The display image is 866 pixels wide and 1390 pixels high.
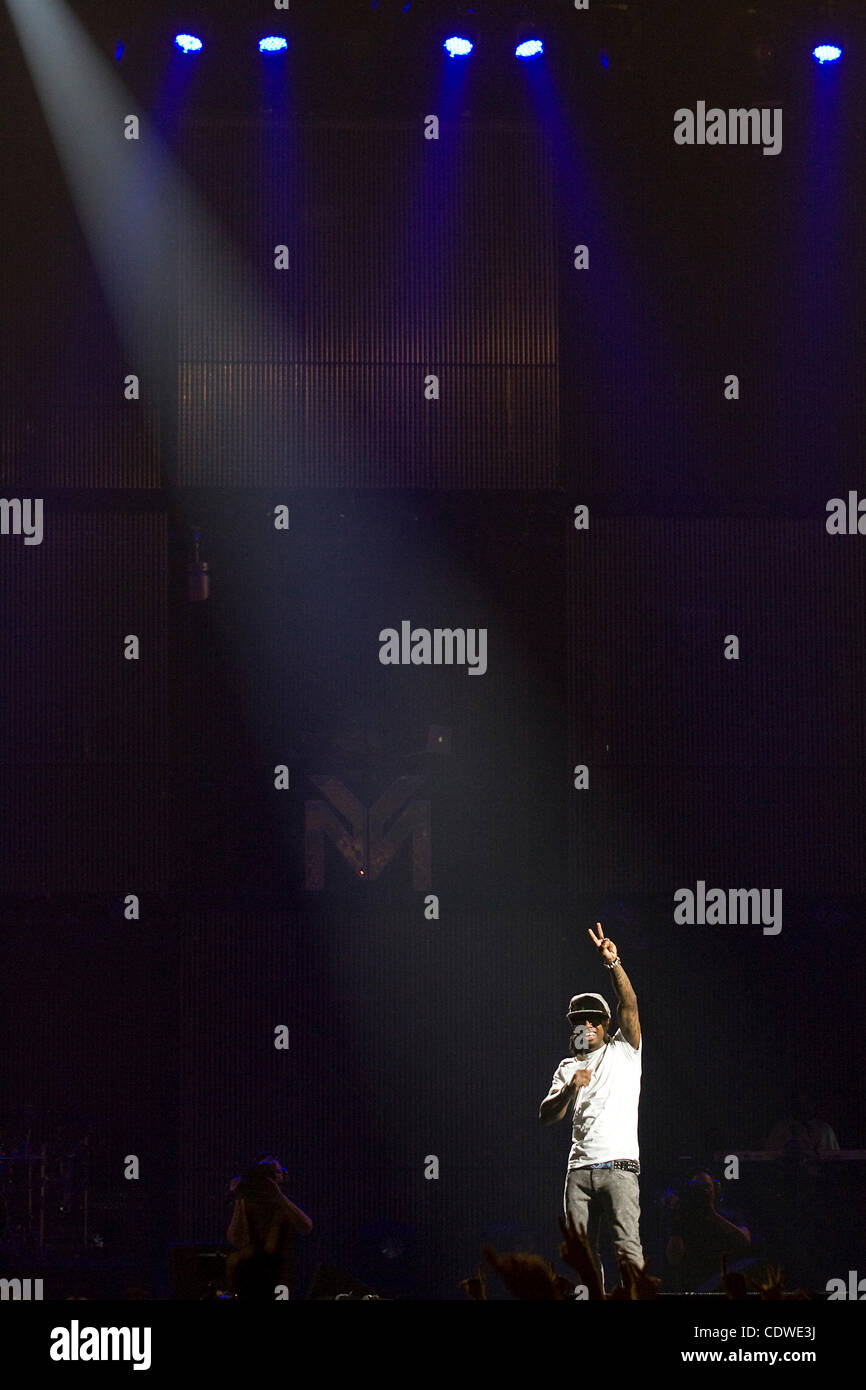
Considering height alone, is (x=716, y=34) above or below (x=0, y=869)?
above

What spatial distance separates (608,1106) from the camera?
243 inches

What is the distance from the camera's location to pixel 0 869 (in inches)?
339

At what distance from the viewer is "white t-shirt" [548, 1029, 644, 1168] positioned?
6160mm

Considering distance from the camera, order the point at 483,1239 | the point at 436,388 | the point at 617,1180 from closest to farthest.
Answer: the point at 617,1180 → the point at 483,1239 → the point at 436,388

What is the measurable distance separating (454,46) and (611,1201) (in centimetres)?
645

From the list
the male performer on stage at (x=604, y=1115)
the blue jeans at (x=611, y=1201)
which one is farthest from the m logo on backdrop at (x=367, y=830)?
the blue jeans at (x=611, y=1201)

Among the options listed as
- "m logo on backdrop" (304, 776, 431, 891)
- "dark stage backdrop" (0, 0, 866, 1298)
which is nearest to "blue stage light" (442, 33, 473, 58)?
"dark stage backdrop" (0, 0, 866, 1298)

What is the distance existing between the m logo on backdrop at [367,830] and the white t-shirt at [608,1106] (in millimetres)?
2636

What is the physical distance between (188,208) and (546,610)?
3211 mm

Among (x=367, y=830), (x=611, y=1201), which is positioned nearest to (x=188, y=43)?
(x=367, y=830)

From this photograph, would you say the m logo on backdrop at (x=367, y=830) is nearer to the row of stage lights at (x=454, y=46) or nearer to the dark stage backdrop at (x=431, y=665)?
the dark stage backdrop at (x=431, y=665)

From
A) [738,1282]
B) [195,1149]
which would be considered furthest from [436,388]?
[738,1282]

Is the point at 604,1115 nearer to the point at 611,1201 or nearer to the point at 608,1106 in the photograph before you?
the point at 608,1106
